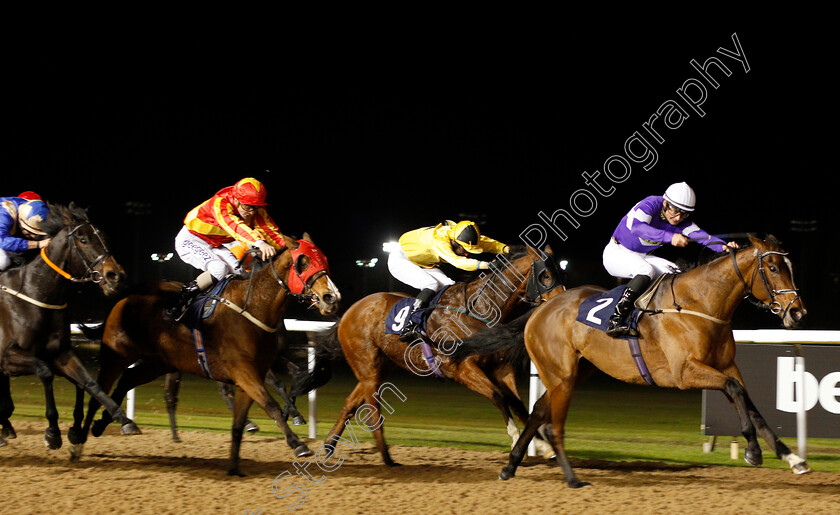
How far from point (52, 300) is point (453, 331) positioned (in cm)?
287

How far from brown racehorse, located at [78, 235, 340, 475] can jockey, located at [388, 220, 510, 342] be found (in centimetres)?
111

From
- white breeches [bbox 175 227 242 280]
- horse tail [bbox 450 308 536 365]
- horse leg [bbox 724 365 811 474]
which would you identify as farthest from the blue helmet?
horse leg [bbox 724 365 811 474]

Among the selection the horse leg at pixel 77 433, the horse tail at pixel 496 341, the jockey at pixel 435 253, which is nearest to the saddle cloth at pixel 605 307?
the horse tail at pixel 496 341

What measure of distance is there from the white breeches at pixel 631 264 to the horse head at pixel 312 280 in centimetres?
191

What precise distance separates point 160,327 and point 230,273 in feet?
2.14

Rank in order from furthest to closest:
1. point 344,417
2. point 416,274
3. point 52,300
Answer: point 416,274 < point 344,417 < point 52,300

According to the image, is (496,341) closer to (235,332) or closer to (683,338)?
(683,338)

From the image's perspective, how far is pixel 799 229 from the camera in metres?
20.5

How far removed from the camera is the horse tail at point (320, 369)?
6723 millimetres

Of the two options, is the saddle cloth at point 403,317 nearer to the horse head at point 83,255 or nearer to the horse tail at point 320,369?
the horse tail at point 320,369

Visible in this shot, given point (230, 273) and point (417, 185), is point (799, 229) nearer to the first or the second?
point (417, 185)

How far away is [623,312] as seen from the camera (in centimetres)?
525

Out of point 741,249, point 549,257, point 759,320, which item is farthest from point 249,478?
point 759,320

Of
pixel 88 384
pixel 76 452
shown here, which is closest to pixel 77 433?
pixel 76 452
